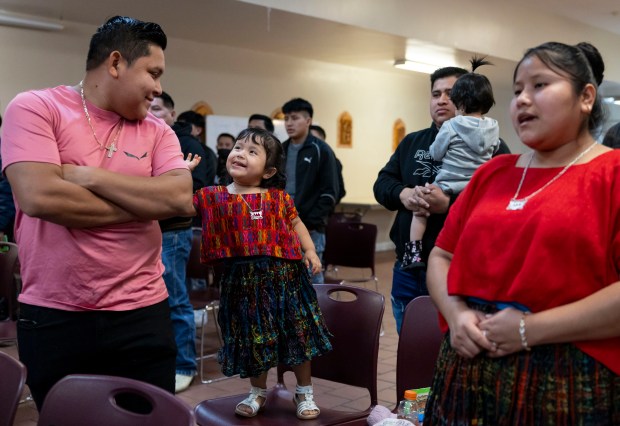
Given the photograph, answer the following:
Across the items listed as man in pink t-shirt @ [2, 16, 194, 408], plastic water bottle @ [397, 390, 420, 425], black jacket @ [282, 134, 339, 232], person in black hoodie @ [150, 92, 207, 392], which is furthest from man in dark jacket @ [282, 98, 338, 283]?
man in pink t-shirt @ [2, 16, 194, 408]

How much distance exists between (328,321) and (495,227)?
1364mm

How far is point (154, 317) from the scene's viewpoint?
1925 millimetres

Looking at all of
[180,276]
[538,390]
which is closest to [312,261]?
[538,390]

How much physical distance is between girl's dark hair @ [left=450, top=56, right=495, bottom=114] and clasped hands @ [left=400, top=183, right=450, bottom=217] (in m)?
0.36

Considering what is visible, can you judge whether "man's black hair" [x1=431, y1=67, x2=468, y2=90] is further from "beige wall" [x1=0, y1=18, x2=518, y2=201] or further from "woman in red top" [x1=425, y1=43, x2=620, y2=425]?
"beige wall" [x1=0, y1=18, x2=518, y2=201]

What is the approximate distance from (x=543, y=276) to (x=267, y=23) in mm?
6026

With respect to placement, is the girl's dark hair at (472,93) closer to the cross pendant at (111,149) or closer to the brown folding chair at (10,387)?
the cross pendant at (111,149)

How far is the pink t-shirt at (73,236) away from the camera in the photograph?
5.81 feet

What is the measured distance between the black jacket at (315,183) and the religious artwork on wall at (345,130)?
5.37 metres

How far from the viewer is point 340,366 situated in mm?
2639

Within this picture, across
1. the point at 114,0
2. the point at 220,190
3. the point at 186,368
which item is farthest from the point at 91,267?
the point at 114,0

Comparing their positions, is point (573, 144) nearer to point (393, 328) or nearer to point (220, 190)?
point (220, 190)

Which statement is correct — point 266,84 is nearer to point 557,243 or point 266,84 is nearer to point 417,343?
point 417,343

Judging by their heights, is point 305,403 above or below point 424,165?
below
